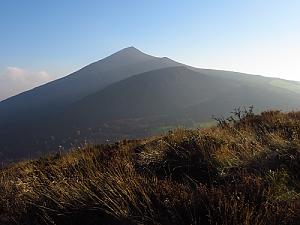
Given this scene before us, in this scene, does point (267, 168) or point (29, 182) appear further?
point (29, 182)

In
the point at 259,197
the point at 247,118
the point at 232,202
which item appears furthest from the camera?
the point at 247,118

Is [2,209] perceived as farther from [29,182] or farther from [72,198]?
[72,198]

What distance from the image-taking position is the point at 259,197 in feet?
16.0

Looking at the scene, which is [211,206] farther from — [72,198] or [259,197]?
[72,198]

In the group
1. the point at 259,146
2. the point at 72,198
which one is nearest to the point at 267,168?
the point at 259,146

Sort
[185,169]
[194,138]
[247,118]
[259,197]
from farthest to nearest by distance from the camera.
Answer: [247,118] < [194,138] < [185,169] < [259,197]

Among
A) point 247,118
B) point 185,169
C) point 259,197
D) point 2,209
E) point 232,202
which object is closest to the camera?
point 232,202

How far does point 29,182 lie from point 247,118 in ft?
24.4

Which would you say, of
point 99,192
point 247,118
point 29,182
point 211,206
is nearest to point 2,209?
point 29,182

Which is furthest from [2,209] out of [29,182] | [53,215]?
[53,215]

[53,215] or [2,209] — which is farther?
[2,209]

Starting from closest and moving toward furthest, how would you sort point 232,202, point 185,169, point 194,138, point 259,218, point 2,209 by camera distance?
point 259,218 → point 232,202 → point 2,209 → point 185,169 → point 194,138

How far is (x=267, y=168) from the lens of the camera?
6.62 metres

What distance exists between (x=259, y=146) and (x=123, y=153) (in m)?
2.94
